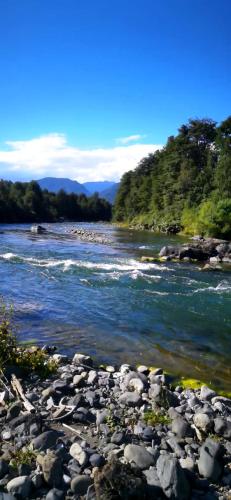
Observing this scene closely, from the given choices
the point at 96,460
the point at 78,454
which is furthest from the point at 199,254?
the point at 96,460

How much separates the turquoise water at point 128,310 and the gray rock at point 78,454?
5.79 meters

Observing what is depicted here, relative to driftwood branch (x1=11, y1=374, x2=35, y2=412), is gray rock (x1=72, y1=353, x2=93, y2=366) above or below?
below

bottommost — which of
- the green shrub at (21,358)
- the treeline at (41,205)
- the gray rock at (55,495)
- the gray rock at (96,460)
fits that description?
the gray rock at (55,495)

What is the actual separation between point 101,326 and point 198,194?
6754 cm

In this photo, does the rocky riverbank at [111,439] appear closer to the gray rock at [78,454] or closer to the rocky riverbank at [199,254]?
the gray rock at [78,454]

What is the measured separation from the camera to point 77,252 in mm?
41125

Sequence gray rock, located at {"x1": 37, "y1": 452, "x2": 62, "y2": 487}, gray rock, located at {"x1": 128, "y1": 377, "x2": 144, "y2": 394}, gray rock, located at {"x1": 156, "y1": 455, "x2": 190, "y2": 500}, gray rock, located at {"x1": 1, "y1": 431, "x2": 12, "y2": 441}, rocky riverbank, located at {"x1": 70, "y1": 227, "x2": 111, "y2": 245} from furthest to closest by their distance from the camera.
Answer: rocky riverbank, located at {"x1": 70, "y1": 227, "x2": 111, "y2": 245}, gray rock, located at {"x1": 128, "y1": 377, "x2": 144, "y2": 394}, gray rock, located at {"x1": 1, "y1": 431, "x2": 12, "y2": 441}, gray rock, located at {"x1": 37, "y1": 452, "x2": 62, "y2": 487}, gray rock, located at {"x1": 156, "y1": 455, "x2": 190, "y2": 500}

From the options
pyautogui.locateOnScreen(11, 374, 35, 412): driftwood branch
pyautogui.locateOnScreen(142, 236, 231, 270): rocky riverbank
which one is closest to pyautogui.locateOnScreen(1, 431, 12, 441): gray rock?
pyautogui.locateOnScreen(11, 374, 35, 412): driftwood branch

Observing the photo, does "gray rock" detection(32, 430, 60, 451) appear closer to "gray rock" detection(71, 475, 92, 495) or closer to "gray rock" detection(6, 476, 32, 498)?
"gray rock" detection(6, 476, 32, 498)

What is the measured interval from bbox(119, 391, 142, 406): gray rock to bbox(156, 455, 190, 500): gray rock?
8.58 feet

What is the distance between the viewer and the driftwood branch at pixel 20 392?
917cm

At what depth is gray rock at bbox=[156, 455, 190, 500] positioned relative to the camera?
685 cm

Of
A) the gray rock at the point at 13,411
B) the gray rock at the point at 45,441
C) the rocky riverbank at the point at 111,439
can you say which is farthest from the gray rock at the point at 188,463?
the gray rock at the point at 13,411

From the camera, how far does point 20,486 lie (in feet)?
22.4
